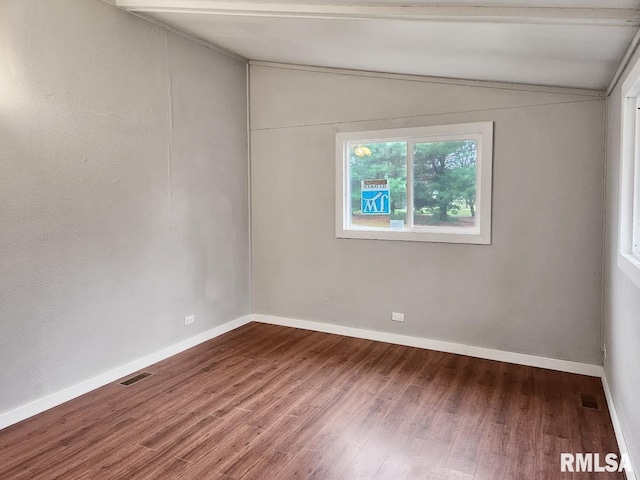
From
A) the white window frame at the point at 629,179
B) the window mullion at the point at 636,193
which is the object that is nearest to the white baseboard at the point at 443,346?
the white window frame at the point at 629,179

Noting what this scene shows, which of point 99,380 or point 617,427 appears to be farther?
point 99,380

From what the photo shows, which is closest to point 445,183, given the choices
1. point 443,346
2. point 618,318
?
point 443,346

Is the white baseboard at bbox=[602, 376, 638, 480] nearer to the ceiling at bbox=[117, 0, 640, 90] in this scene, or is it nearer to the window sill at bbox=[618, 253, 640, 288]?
the window sill at bbox=[618, 253, 640, 288]

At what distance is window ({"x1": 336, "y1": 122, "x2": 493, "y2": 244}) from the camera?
154 inches

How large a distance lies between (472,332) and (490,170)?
149 centimetres

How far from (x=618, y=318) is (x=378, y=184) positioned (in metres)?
2.42

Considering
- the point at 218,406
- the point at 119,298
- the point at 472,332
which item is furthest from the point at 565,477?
the point at 119,298

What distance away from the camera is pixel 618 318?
8.76 ft

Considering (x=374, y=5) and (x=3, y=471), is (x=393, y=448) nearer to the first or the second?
(x=3, y=471)

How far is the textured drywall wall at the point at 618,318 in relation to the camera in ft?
6.99

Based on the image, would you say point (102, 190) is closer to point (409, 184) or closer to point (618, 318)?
point (409, 184)

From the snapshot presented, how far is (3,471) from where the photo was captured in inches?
91.7

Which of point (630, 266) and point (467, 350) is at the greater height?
point (630, 266)

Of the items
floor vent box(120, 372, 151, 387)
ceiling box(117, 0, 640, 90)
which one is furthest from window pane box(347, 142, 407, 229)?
floor vent box(120, 372, 151, 387)
